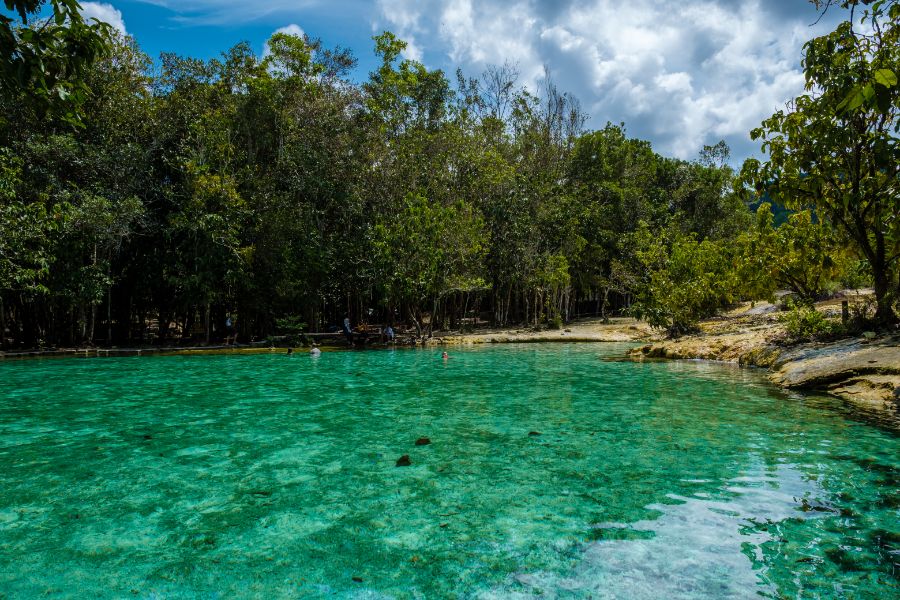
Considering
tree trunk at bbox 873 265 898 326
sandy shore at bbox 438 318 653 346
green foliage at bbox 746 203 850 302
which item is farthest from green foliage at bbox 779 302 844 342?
sandy shore at bbox 438 318 653 346

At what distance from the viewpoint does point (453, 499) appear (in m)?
5.48

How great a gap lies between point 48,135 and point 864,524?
29234 mm

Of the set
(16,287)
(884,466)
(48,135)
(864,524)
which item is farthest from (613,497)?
(48,135)

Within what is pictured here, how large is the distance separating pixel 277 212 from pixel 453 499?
24473 millimetres

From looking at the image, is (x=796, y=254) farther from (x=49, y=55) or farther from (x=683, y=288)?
(x=49, y=55)

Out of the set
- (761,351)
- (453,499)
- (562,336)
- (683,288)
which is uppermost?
(683,288)

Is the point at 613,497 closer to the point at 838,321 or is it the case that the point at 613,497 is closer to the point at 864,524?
the point at 864,524

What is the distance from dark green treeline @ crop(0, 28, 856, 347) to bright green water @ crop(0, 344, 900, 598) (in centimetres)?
1152

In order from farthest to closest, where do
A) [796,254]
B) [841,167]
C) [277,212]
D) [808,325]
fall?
[277,212]
[796,254]
[808,325]
[841,167]

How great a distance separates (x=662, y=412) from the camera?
9672 mm

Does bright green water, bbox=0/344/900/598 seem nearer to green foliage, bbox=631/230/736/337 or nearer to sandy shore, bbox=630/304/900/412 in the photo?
sandy shore, bbox=630/304/900/412

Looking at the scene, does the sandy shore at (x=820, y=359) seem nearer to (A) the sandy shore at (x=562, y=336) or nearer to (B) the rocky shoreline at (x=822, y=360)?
(B) the rocky shoreline at (x=822, y=360)

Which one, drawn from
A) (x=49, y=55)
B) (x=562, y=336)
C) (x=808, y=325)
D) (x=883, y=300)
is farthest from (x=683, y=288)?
(x=49, y=55)

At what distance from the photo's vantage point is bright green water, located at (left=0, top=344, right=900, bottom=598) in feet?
12.8
